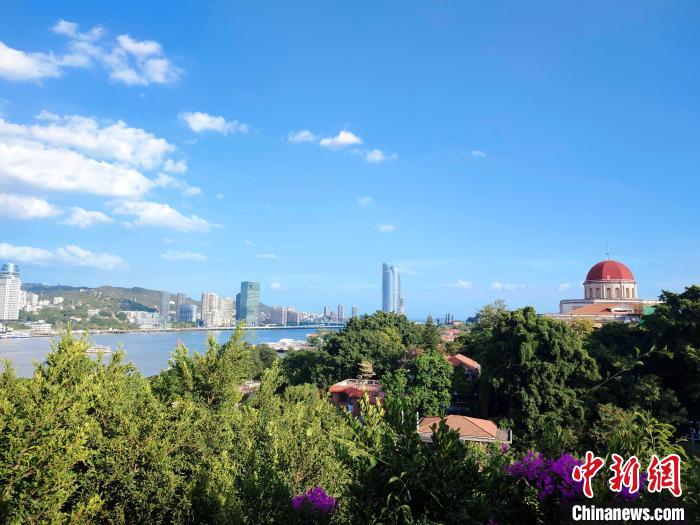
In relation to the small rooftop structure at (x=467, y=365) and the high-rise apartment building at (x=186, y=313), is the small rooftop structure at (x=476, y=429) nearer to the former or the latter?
the small rooftop structure at (x=467, y=365)

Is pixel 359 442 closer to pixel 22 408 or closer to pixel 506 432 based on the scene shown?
pixel 22 408

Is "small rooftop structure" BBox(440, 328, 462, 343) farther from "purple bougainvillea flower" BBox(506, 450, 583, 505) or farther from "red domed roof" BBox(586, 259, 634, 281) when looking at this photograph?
"purple bougainvillea flower" BBox(506, 450, 583, 505)

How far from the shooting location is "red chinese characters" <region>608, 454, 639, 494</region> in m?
3.11

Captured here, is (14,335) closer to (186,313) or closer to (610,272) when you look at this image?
(186,313)

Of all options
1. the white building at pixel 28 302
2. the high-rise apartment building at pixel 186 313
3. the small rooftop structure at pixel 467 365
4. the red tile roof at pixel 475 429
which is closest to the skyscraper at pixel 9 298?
the white building at pixel 28 302

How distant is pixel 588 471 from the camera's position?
3176 millimetres

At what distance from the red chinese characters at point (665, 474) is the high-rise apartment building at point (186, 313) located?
194 metres

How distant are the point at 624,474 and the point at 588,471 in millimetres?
244

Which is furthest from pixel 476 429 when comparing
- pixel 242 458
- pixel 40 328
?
pixel 40 328

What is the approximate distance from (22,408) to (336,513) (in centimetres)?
477

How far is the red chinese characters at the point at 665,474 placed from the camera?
122 inches

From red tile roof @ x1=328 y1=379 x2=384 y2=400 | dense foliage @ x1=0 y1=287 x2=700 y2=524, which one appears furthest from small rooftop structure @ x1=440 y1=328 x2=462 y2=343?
dense foliage @ x1=0 y1=287 x2=700 y2=524

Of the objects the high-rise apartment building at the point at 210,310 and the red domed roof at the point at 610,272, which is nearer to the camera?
the red domed roof at the point at 610,272

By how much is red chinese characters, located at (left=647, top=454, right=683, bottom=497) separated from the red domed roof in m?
41.9
